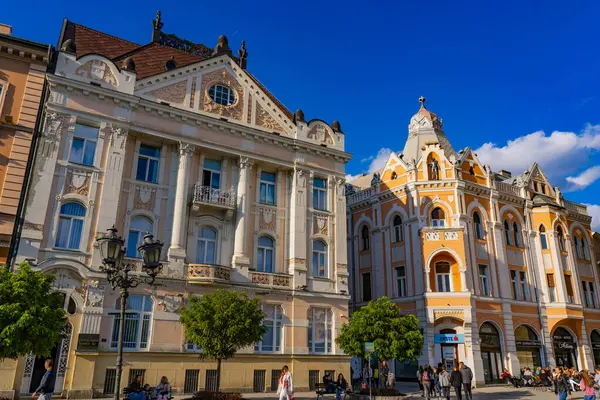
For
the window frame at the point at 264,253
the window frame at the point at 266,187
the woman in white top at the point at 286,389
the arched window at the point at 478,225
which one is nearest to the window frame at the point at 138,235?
the window frame at the point at 264,253

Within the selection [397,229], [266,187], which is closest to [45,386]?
[266,187]

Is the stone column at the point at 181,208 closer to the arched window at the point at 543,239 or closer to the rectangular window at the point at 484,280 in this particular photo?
the rectangular window at the point at 484,280

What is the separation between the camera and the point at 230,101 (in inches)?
1094

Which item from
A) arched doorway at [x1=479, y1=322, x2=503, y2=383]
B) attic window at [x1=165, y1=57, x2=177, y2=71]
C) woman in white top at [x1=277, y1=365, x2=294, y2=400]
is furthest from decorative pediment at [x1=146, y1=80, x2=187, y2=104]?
arched doorway at [x1=479, y1=322, x2=503, y2=383]

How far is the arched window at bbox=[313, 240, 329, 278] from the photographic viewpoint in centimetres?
2739

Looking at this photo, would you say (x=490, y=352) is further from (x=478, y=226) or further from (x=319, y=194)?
(x=319, y=194)

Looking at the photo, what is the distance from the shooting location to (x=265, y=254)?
26484mm

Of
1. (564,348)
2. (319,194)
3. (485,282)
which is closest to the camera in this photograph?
(319,194)

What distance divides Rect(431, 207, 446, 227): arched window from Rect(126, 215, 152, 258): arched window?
793 inches

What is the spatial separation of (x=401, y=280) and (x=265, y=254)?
42.2 feet

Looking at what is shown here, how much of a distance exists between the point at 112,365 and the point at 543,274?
31.4 m

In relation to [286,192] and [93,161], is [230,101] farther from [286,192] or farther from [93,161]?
[93,161]

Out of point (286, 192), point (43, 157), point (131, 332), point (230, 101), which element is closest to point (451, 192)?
point (286, 192)

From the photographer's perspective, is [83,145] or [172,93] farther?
[172,93]
